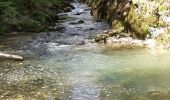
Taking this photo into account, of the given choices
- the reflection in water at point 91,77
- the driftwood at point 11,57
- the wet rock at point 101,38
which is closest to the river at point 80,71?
the reflection in water at point 91,77

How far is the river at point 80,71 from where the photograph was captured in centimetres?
1042

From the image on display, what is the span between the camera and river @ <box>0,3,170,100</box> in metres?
10.4

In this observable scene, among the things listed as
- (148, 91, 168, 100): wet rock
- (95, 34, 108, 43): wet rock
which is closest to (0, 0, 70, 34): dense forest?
(95, 34, 108, 43): wet rock

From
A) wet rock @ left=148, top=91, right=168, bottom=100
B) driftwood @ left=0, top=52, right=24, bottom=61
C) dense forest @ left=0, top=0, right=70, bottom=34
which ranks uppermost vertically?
dense forest @ left=0, top=0, right=70, bottom=34

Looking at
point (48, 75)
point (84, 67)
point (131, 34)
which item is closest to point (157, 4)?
point (131, 34)

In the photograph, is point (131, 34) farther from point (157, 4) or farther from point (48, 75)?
point (48, 75)

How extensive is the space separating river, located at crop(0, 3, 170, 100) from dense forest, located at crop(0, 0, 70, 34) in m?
2.19

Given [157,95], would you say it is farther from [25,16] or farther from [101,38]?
[25,16]

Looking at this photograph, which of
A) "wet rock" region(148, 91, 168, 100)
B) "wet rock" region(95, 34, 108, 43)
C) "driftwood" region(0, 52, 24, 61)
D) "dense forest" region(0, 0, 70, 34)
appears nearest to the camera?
"wet rock" region(148, 91, 168, 100)

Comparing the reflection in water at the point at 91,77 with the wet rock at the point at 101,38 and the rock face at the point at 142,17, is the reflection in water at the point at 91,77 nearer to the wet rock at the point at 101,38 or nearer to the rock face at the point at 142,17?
the wet rock at the point at 101,38

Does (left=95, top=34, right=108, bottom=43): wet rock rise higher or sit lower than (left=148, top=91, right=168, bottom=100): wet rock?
higher

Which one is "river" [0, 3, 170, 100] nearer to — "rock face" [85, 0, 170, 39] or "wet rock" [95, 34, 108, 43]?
"wet rock" [95, 34, 108, 43]

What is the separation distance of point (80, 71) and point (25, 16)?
1115cm

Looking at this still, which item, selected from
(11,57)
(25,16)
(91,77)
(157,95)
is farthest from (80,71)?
(25,16)
